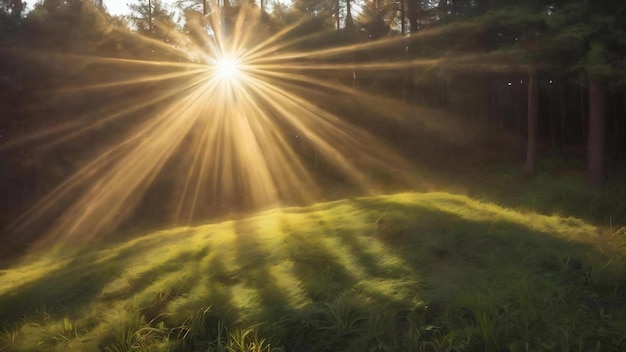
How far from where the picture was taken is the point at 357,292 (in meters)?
5.87

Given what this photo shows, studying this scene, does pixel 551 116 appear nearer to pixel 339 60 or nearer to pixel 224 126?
pixel 339 60

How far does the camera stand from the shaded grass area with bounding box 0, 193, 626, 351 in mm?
5160

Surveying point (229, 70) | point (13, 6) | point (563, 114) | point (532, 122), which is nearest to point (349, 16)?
point (229, 70)

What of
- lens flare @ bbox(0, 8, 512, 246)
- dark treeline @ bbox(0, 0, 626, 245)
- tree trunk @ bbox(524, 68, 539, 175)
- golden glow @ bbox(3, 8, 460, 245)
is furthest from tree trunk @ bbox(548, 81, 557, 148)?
golden glow @ bbox(3, 8, 460, 245)

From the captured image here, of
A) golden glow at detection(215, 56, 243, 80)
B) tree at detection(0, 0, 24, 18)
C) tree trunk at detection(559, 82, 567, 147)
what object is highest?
tree at detection(0, 0, 24, 18)

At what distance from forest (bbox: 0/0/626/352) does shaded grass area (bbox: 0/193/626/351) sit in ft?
0.10

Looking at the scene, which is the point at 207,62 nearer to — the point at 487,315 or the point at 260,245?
the point at 260,245

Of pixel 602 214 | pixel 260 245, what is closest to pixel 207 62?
pixel 602 214

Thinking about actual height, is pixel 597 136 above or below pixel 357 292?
below

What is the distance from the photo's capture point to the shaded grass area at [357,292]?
5.16 meters

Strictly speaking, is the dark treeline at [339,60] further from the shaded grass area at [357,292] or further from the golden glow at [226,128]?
the shaded grass area at [357,292]

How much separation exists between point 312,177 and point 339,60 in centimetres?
573

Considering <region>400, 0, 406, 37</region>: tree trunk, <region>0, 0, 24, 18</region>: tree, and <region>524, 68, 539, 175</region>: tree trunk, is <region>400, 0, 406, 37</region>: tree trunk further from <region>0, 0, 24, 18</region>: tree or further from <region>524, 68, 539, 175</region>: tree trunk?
<region>0, 0, 24, 18</region>: tree

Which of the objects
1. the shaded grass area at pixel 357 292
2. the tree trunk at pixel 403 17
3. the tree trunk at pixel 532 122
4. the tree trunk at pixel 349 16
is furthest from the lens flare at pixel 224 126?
the shaded grass area at pixel 357 292
